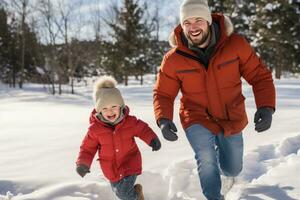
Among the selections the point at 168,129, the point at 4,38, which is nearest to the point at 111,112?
the point at 168,129

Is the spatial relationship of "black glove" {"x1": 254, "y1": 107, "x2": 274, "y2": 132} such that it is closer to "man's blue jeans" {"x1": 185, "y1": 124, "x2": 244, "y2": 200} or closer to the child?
"man's blue jeans" {"x1": 185, "y1": 124, "x2": 244, "y2": 200}

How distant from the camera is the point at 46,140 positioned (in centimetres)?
681

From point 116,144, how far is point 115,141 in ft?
0.10

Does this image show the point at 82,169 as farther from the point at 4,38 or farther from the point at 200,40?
the point at 4,38

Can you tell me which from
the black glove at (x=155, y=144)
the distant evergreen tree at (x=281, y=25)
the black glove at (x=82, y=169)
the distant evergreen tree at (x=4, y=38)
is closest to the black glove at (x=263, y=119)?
the black glove at (x=155, y=144)

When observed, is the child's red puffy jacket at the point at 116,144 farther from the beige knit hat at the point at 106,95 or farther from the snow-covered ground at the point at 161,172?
the snow-covered ground at the point at 161,172

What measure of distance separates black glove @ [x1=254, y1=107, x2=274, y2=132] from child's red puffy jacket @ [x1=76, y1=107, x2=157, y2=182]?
867 mm

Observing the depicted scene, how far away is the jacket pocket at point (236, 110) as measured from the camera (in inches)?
137

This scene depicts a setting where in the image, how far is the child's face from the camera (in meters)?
3.64

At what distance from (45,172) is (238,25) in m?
27.1

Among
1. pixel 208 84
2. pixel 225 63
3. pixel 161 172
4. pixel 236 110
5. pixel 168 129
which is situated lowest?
pixel 161 172

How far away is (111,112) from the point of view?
3.66m

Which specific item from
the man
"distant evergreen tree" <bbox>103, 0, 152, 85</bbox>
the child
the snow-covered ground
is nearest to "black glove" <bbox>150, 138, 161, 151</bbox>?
the child

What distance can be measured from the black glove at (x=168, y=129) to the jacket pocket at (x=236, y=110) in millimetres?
501
